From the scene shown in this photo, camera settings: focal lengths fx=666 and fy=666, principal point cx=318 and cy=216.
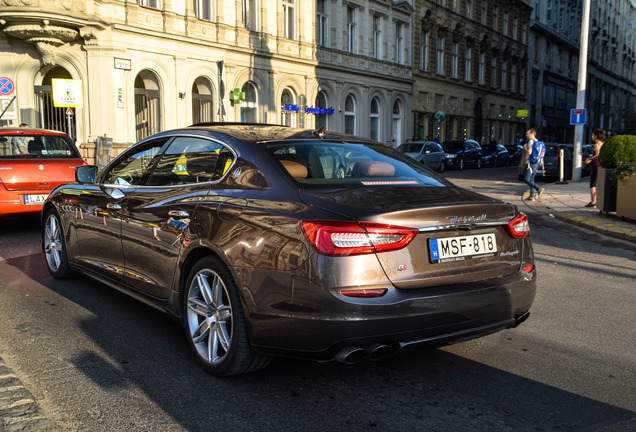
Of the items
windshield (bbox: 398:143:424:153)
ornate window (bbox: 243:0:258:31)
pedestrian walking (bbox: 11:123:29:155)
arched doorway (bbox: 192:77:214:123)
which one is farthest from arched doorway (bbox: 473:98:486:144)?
pedestrian walking (bbox: 11:123:29:155)

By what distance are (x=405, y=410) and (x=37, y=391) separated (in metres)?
2.08

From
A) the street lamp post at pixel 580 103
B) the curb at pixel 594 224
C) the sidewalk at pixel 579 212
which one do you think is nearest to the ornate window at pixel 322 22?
the street lamp post at pixel 580 103

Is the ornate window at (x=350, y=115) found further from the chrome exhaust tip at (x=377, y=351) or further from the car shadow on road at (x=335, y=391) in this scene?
the chrome exhaust tip at (x=377, y=351)

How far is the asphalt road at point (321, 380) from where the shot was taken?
3436 millimetres

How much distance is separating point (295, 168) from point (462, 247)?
3.75ft

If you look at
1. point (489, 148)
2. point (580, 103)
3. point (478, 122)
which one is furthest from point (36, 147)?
point (478, 122)

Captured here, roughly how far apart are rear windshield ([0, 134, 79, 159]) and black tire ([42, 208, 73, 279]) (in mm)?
3641

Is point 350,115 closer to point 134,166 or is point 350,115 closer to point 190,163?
point 134,166

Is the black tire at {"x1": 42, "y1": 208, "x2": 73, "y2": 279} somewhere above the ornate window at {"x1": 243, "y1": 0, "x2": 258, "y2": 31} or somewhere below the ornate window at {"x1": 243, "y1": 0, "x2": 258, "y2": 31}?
below

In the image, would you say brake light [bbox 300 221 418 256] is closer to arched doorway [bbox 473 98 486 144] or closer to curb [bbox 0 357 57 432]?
curb [bbox 0 357 57 432]

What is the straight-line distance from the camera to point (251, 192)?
4043 millimetres

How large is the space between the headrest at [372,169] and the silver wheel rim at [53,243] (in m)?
3.56

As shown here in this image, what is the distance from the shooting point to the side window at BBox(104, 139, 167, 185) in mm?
5219

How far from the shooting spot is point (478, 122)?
5559cm
